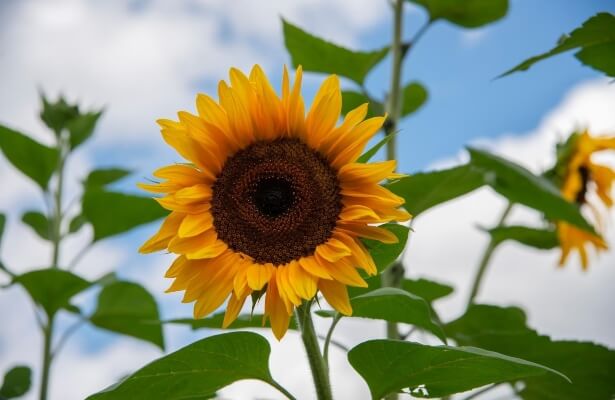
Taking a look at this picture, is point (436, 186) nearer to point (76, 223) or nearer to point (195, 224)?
point (195, 224)

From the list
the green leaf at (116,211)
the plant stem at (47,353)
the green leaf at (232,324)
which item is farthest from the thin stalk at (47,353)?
the green leaf at (232,324)

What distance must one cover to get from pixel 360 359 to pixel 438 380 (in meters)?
0.13

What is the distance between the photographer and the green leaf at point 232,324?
4.80 feet

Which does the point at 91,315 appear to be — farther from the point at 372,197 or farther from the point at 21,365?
the point at 372,197

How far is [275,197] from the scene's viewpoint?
4.62 ft

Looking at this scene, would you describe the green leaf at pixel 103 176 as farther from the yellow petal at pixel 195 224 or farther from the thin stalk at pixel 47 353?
the yellow petal at pixel 195 224

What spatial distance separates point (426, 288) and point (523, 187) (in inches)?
18.3

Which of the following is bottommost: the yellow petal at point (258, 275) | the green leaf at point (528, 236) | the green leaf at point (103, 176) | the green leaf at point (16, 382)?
the green leaf at point (16, 382)

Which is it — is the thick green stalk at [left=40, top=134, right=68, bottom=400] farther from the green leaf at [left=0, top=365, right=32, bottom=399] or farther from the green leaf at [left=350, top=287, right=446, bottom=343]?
the green leaf at [left=350, top=287, right=446, bottom=343]

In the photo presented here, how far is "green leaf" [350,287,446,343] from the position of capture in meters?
1.28

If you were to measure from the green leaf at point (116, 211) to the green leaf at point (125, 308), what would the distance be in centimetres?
22

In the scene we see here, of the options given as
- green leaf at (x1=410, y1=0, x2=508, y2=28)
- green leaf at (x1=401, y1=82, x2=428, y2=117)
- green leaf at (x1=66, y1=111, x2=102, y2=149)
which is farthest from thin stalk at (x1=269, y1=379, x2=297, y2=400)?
green leaf at (x1=66, y1=111, x2=102, y2=149)

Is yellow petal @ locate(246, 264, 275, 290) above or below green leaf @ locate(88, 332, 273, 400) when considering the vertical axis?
above

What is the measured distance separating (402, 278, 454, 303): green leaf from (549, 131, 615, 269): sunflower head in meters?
0.98
